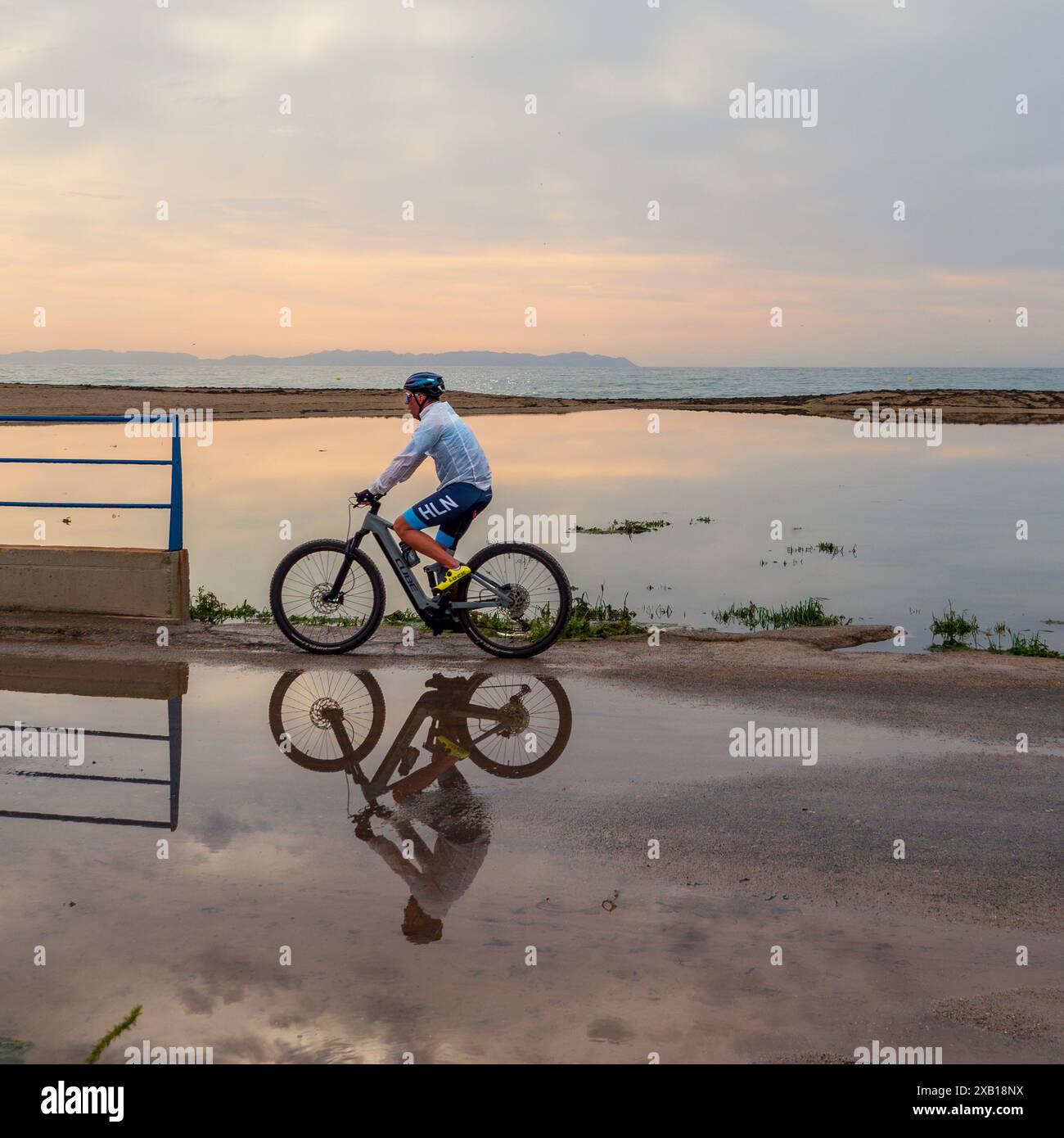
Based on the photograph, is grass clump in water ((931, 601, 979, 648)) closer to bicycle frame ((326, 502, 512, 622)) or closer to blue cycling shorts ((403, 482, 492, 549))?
bicycle frame ((326, 502, 512, 622))

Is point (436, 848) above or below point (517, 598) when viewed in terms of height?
below

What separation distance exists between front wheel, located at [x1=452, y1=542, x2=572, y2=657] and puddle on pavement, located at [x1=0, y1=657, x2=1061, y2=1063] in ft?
8.33

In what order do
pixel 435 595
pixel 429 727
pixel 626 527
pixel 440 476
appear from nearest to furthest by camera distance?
pixel 429 727 < pixel 440 476 < pixel 435 595 < pixel 626 527

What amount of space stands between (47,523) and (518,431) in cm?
2662

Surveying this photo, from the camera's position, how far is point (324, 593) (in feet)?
35.4

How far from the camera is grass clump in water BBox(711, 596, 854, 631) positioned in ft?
41.8

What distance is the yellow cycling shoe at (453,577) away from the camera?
1044 cm

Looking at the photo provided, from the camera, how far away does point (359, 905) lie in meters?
5.25

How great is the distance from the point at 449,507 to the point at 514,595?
3.24ft

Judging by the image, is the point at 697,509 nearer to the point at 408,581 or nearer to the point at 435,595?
the point at 435,595

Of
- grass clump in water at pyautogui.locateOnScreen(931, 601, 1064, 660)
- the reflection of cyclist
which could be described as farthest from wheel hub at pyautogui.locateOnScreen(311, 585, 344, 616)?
grass clump in water at pyautogui.locateOnScreen(931, 601, 1064, 660)

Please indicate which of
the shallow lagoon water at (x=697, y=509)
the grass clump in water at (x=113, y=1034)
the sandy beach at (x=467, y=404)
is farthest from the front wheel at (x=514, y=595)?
the sandy beach at (x=467, y=404)

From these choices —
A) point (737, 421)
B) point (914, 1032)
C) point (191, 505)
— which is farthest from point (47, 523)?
point (737, 421)

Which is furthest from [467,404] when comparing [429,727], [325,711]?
[429,727]
